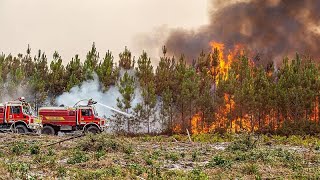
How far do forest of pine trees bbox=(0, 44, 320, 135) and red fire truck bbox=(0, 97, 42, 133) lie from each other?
587 inches

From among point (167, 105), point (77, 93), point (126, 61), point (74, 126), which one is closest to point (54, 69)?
point (77, 93)

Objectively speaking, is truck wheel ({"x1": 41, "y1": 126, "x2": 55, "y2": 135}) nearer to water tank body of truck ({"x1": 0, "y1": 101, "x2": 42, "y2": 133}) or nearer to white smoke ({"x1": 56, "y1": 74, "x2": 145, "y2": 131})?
water tank body of truck ({"x1": 0, "y1": 101, "x2": 42, "y2": 133})

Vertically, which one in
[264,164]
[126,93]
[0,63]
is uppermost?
[0,63]

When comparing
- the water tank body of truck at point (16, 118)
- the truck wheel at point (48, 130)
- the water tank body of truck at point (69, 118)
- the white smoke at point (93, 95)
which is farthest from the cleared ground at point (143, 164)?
the white smoke at point (93, 95)

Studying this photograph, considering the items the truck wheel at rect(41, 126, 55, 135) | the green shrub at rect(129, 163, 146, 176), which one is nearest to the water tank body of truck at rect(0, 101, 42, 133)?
the truck wheel at rect(41, 126, 55, 135)

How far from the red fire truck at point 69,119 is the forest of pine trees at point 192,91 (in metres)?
11.8

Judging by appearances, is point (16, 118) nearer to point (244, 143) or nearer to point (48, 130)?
point (48, 130)

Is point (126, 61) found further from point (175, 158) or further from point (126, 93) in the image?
point (175, 158)

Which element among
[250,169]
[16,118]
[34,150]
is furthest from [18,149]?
[16,118]

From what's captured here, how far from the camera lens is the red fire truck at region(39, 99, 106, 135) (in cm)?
4269

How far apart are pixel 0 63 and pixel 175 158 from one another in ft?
147

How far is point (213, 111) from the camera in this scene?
5666 centimetres

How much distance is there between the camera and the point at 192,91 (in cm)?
5550

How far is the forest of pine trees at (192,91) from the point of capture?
182ft
